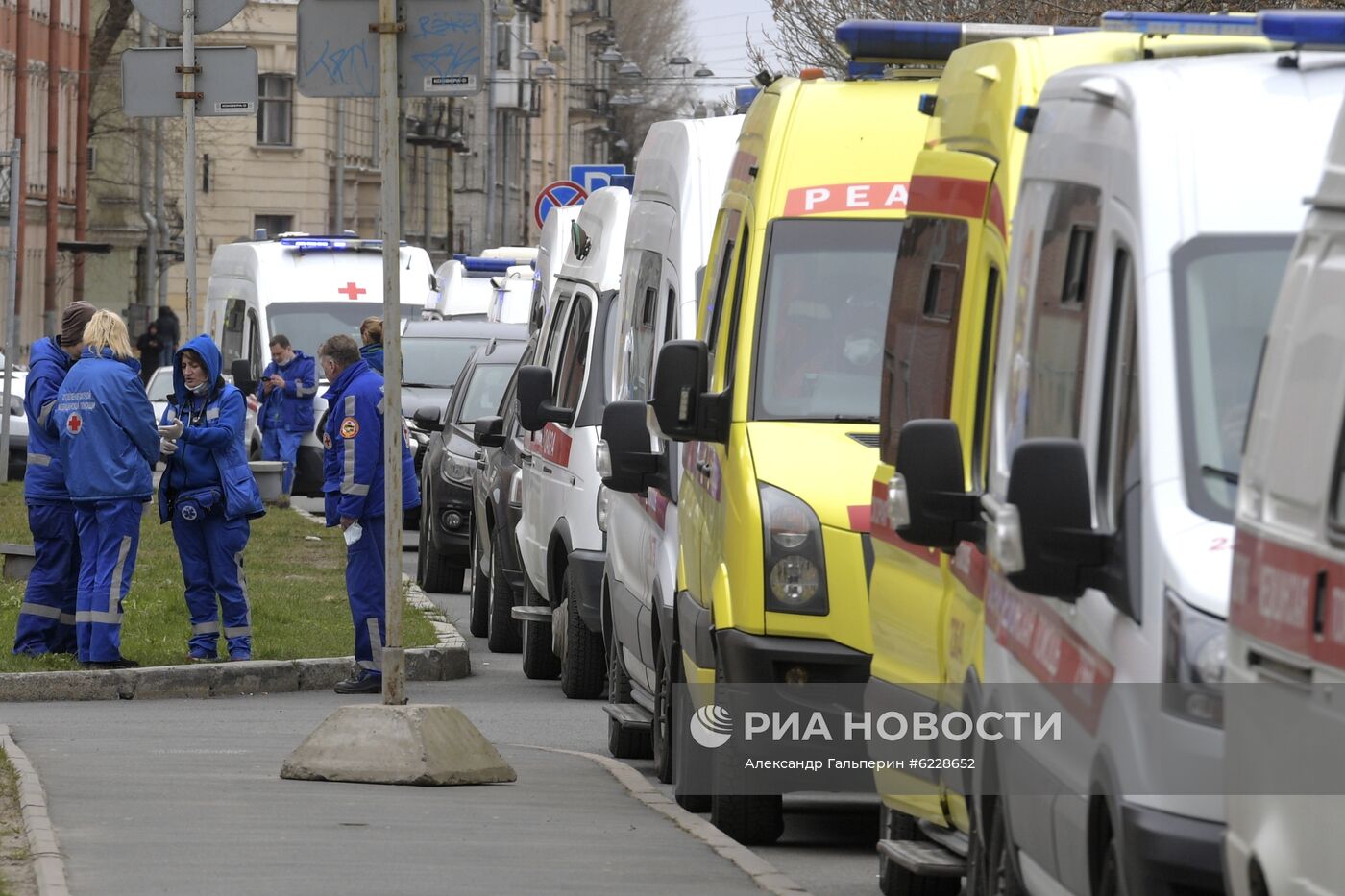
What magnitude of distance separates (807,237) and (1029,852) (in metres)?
4.13

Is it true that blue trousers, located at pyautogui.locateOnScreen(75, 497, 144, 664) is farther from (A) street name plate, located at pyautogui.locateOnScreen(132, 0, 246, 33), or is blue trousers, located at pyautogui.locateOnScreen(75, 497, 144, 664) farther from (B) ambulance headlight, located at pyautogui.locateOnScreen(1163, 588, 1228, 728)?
(B) ambulance headlight, located at pyautogui.locateOnScreen(1163, 588, 1228, 728)

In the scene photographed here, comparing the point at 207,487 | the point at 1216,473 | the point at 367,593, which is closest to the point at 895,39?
the point at 1216,473

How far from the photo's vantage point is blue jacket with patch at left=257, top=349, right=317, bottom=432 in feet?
90.4

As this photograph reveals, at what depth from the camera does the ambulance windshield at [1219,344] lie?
17.0 ft

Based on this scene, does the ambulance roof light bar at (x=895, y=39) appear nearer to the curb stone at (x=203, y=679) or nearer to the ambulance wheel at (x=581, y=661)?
the ambulance wheel at (x=581, y=661)

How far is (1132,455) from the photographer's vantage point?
5281mm

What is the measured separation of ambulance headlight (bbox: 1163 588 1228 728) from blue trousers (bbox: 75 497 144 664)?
922 centimetres

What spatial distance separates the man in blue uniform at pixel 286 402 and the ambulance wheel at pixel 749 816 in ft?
61.1

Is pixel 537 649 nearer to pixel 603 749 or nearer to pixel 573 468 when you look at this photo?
pixel 573 468

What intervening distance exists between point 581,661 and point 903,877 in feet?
18.9

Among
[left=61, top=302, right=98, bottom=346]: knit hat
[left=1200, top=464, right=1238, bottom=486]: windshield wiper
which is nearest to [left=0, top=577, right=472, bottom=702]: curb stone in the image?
[left=61, top=302, right=98, bottom=346]: knit hat

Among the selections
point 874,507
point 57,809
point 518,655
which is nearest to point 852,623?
point 874,507

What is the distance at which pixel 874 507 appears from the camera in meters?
7.92

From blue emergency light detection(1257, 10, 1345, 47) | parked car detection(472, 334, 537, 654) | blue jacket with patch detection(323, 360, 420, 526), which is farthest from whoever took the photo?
parked car detection(472, 334, 537, 654)
